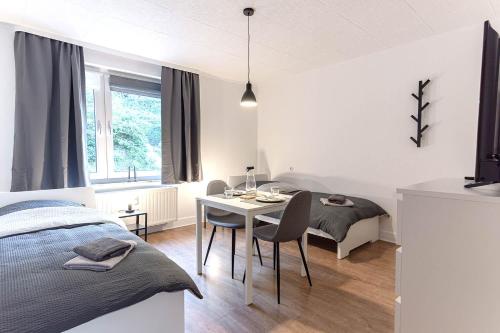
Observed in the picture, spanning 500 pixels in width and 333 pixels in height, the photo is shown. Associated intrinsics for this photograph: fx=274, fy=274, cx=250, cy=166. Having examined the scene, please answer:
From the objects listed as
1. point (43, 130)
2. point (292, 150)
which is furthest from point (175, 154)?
point (292, 150)

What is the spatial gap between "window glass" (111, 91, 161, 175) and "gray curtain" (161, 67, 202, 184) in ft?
0.94

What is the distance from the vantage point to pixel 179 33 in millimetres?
3021

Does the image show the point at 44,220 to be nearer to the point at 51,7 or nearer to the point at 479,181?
the point at 51,7

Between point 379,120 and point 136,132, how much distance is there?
136 inches

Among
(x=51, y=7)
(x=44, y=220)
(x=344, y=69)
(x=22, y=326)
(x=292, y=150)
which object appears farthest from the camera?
(x=292, y=150)

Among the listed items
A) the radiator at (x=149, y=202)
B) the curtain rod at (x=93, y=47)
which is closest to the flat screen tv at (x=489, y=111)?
the radiator at (x=149, y=202)

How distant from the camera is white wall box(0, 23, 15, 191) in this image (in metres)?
2.88

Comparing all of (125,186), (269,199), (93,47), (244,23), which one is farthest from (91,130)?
(269,199)

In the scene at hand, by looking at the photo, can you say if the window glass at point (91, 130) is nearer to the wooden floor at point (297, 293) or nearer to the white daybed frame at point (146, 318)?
the wooden floor at point (297, 293)

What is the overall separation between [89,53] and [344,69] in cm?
344

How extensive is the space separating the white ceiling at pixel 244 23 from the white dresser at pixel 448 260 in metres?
2.03

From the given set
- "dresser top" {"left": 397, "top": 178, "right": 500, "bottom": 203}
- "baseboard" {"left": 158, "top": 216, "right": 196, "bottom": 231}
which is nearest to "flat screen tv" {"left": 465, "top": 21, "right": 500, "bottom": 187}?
"dresser top" {"left": 397, "top": 178, "right": 500, "bottom": 203}

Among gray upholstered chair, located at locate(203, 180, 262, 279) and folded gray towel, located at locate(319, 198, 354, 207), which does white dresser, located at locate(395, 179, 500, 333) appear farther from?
folded gray towel, located at locate(319, 198, 354, 207)

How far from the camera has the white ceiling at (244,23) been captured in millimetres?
2459
